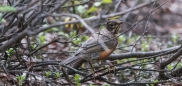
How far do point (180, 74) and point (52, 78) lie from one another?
1616 mm

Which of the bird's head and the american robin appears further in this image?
the bird's head

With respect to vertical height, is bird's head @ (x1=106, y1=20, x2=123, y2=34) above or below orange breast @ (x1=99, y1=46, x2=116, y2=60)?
above

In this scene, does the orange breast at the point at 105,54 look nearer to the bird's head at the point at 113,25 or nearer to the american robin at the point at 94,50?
the american robin at the point at 94,50

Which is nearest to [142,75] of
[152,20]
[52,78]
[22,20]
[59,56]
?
[52,78]

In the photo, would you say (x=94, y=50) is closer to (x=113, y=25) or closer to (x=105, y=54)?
(x=105, y=54)

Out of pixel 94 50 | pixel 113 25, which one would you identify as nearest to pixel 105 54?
pixel 94 50

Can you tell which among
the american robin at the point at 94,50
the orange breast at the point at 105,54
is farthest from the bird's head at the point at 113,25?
the orange breast at the point at 105,54

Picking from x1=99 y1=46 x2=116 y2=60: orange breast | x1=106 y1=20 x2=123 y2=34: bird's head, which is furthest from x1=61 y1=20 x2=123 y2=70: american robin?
x1=106 y1=20 x2=123 y2=34: bird's head

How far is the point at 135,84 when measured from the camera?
4957mm

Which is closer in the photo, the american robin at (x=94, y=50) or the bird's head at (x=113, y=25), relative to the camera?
the american robin at (x=94, y=50)

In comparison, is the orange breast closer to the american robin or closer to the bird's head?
the american robin

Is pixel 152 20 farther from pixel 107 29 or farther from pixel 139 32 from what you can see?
pixel 107 29

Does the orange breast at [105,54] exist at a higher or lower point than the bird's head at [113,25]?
lower

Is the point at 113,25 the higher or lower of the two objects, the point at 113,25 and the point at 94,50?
the higher
